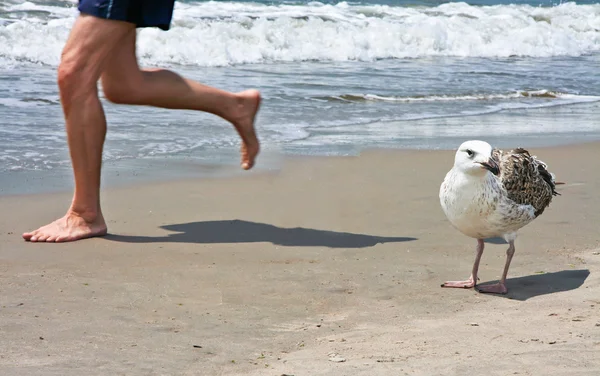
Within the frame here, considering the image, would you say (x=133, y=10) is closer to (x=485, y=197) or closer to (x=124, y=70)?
(x=124, y=70)

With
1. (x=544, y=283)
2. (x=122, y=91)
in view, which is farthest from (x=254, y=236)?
(x=544, y=283)

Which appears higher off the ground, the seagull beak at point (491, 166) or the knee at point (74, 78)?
the seagull beak at point (491, 166)

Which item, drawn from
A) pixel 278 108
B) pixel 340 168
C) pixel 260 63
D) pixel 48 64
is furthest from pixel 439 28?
pixel 340 168

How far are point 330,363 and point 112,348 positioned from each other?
2.68ft

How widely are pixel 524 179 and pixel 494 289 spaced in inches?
26.1

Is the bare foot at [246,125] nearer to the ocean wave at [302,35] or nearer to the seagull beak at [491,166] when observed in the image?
the seagull beak at [491,166]

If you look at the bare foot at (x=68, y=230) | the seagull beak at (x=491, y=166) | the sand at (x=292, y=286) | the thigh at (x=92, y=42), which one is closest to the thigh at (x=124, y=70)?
the thigh at (x=92, y=42)

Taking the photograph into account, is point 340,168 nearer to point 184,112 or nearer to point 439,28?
point 184,112

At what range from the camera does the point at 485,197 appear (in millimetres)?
4723

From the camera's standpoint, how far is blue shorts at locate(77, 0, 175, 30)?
5.09 meters

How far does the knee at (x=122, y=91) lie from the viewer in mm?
5395

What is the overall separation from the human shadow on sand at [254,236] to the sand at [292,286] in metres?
0.01

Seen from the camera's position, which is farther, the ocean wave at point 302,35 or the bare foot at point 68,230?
the ocean wave at point 302,35

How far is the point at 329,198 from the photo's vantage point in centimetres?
652
